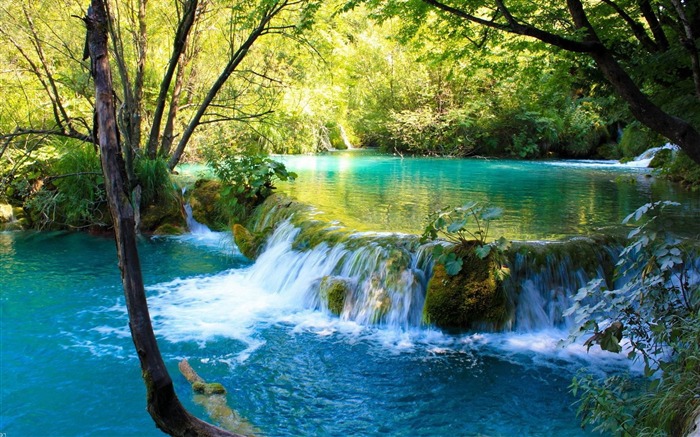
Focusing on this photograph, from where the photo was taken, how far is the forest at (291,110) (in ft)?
11.5

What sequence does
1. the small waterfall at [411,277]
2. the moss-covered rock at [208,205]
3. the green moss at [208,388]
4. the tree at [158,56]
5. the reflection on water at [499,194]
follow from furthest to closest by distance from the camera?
the moss-covered rock at [208,205]
the tree at [158,56]
the reflection on water at [499,194]
the small waterfall at [411,277]
the green moss at [208,388]

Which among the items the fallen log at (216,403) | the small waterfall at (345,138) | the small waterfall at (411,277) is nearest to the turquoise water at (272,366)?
the fallen log at (216,403)

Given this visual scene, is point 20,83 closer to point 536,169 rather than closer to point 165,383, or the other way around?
point 165,383

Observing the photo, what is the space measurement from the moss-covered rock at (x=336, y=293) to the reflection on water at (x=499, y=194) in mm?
1432

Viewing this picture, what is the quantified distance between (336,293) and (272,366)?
5.67 ft

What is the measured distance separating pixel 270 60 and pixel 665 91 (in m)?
8.60

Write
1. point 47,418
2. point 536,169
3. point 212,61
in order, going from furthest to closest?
1. point 536,169
2. point 212,61
3. point 47,418

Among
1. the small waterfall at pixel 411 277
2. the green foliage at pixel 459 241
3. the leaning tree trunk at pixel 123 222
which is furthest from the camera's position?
the small waterfall at pixel 411 277

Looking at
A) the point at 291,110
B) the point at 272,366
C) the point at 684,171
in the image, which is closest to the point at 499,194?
the point at 684,171

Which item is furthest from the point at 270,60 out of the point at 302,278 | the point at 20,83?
the point at 302,278

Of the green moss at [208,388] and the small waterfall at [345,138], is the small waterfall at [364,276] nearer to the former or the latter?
the green moss at [208,388]

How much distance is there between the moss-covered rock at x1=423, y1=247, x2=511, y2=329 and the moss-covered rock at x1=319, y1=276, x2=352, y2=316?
110cm

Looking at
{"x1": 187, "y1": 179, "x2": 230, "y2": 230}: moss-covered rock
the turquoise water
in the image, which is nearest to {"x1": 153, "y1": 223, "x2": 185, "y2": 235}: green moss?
{"x1": 187, "y1": 179, "x2": 230, "y2": 230}: moss-covered rock

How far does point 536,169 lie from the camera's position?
18953mm
